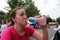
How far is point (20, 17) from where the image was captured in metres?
3.10

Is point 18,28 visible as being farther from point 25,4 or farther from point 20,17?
point 25,4

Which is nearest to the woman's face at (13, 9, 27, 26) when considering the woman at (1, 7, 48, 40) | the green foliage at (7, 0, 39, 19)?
the woman at (1, 7, 48, 40)

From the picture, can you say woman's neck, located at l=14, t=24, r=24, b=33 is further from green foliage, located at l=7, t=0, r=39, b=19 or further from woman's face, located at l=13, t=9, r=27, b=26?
green foliage, located at l=7, t=0, r=39, b=19

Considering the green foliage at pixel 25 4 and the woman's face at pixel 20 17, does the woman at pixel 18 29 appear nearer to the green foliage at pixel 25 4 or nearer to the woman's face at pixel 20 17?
the woman's face at pixel 20 17

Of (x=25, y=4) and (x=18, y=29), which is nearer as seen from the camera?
(x=18, y=29)

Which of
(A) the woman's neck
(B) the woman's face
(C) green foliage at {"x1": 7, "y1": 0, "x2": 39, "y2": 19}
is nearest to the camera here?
(B) the woman's face

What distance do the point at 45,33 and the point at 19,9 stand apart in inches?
18.7

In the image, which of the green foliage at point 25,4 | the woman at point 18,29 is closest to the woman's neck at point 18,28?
the woman at point 18,29

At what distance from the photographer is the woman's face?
120 inches

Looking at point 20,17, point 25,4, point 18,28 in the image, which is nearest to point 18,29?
point 18,28

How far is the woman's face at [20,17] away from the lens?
306 centimetres

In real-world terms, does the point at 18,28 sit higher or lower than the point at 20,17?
lower

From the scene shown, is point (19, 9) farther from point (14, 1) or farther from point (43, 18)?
point (14, 1)

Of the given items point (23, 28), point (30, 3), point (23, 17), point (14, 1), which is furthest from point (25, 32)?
point (30, 3)
